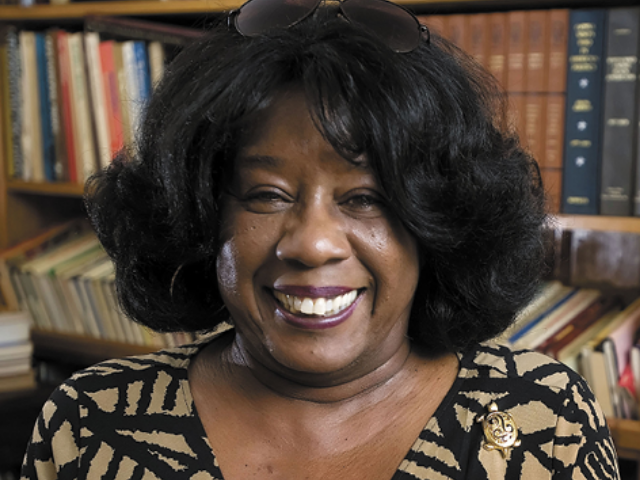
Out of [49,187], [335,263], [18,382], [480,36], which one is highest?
[480,36]

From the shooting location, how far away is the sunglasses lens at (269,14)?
898 millimetres

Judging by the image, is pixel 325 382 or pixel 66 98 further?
pixel 66 98

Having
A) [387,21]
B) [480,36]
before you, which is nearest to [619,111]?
[480,36]

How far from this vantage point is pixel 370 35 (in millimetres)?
861

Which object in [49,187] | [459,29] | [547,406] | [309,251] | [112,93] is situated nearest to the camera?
[309,251]

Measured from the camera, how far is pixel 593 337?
1535 mm

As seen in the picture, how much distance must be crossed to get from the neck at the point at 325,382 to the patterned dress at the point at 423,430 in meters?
0.08

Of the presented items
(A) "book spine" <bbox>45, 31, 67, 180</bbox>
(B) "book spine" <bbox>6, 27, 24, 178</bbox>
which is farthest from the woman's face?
(B) "book spine" <bbox>6, 27, 24, 178</bbox>

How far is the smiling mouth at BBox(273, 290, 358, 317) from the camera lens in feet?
2.81

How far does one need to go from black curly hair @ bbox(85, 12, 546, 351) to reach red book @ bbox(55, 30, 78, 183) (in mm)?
926

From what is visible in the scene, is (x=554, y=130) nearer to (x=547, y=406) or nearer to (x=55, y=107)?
(x=547, y=406)

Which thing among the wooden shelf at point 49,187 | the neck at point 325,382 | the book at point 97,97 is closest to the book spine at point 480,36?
the neck at point 325,382

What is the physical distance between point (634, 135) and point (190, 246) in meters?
0.90

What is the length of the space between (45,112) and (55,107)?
36 mm
